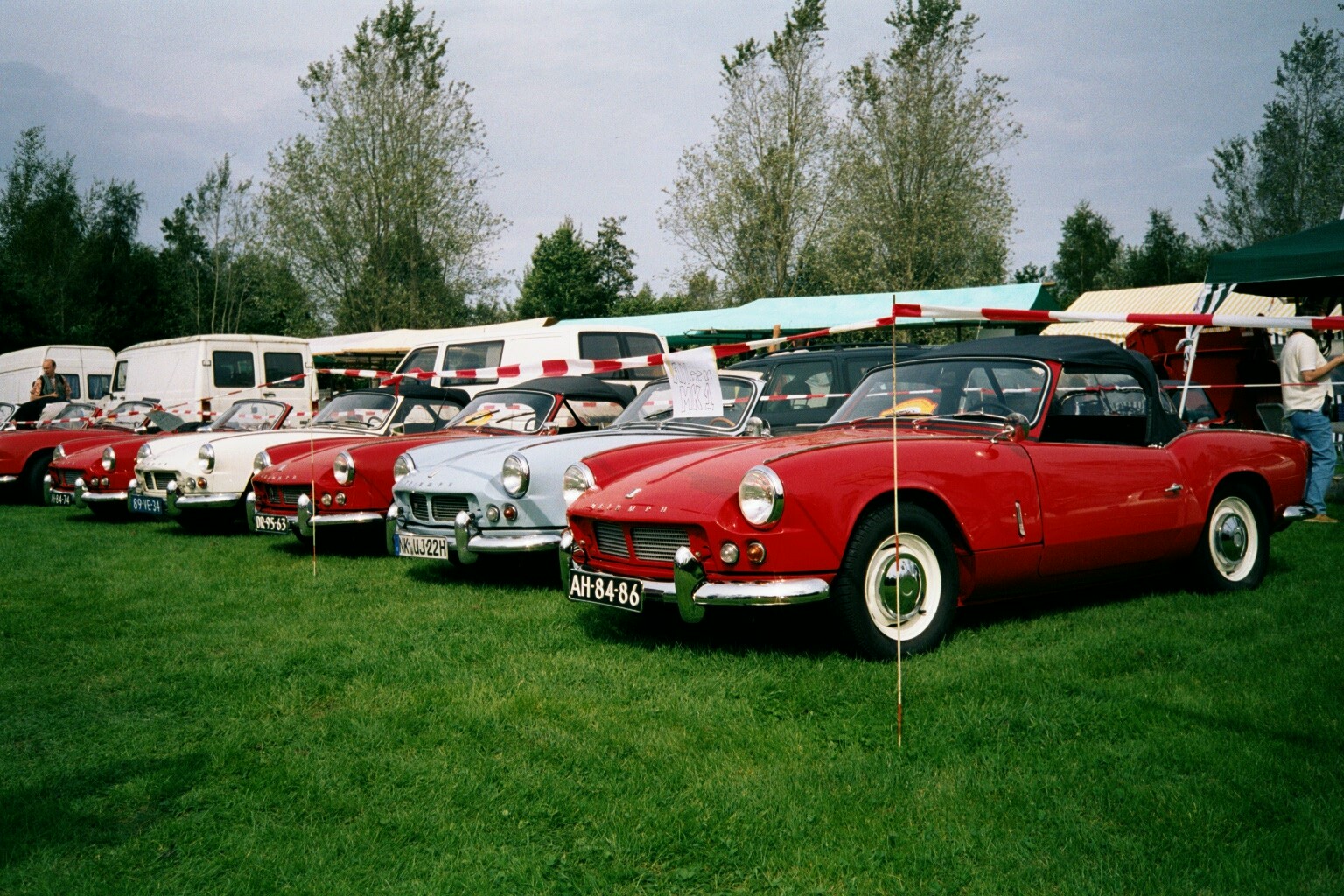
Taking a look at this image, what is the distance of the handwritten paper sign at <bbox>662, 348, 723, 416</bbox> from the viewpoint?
688cm

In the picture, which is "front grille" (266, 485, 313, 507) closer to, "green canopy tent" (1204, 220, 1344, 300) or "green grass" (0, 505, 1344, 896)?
"green grass" (0, 505, 1344, 896)

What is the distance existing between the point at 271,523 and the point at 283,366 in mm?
8687

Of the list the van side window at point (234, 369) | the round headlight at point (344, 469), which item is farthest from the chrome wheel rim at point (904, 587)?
the van side window at point (234, 369)

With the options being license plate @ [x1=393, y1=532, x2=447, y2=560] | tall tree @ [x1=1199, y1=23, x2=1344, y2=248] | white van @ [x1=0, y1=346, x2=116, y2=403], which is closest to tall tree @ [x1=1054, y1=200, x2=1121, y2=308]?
tall tree @ [x1=1199, y1=23, x2=1344, y2=248]

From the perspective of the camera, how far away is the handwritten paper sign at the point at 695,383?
6.88 metres

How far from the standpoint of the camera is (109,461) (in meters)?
11.5

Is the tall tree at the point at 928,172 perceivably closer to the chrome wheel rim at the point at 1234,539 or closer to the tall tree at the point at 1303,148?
the tall tree at the point at 1303,148

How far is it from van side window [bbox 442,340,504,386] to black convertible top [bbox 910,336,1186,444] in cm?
979

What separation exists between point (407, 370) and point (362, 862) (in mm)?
14331

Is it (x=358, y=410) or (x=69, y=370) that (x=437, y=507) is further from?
(x=69, y=370)

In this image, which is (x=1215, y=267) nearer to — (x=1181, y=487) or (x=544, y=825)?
(x=1181, y=487)

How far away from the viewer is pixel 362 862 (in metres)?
2.88

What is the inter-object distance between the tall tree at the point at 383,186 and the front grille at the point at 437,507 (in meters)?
27.3

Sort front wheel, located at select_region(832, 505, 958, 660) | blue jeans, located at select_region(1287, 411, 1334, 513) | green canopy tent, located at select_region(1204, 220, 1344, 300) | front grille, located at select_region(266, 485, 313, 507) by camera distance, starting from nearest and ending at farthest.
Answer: front wheel, located at select_region(832, 505, 958, 660), front grille, located at select_region(266, 485, 313, 507), blue jeans, located at select_region(1287, 411, 1334, 513), green canopy tent, located at select_region(1204, 220, 1344, 300)
